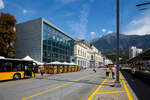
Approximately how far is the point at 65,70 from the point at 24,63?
15.8 metres

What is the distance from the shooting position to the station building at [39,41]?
1331 inches

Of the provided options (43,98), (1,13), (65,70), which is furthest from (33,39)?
(43,98)

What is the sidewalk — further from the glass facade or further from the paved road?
the glass facade

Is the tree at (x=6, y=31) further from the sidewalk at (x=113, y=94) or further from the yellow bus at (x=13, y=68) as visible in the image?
the sidewalk at (x=113, y=94)

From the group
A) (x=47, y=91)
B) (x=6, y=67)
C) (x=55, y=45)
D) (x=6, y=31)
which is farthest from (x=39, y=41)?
(x=47, y=91)

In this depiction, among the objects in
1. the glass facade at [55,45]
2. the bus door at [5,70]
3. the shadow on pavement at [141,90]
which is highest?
the glass facade at [55,45]

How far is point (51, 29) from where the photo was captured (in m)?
38.8

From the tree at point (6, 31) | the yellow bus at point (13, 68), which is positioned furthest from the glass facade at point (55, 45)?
the yellow bus at point (13, 68)

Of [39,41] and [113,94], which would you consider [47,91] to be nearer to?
[113,94]

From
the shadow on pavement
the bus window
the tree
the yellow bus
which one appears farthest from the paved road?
the tree

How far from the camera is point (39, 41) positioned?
33781 millimetres

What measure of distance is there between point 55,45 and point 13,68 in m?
24.2

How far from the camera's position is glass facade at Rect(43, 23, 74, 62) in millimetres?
35231

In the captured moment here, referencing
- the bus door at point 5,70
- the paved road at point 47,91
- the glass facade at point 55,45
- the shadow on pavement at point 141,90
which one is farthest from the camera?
the glass facade at point 55,45
